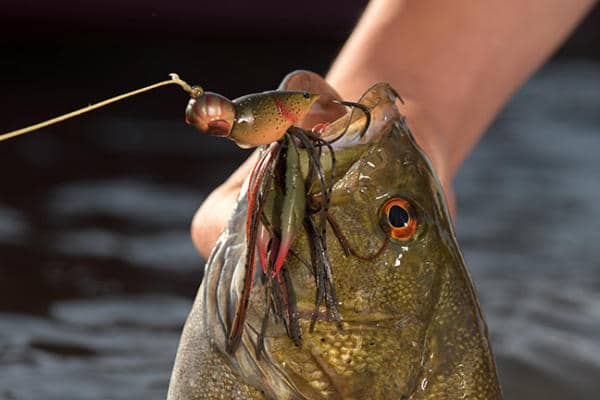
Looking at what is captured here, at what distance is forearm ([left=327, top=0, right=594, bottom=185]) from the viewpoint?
2010mm

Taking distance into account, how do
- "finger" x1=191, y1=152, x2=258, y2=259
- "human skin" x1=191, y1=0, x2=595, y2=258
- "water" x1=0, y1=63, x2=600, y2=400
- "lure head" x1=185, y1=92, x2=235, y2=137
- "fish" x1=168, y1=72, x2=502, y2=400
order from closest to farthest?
"lure head" x1=185, y1=92, x2=235, y2=137 → "fish" x1=168, y1=72, x2=502, y2=400 → "finger" x1=191, y1=152, x2=258, y2=259 → "human skin" x1=191, y1=0, x2=595, y2=258 → "water" x1=0, y1=63, x2=600, y2=400

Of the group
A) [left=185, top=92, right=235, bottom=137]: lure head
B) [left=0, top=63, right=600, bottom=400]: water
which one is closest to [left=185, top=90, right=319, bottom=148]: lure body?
[left=185, top=92, right=235, bottom=137]: lure head

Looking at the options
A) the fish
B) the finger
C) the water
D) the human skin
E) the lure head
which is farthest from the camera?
the water

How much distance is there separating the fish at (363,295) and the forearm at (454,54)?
677 mm

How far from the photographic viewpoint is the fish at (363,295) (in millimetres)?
1248

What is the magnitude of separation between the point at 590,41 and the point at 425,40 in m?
5.38

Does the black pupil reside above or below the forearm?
below

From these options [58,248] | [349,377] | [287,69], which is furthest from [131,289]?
[287,69]

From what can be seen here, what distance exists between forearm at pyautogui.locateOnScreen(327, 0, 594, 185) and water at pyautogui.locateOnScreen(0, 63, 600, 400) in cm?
76

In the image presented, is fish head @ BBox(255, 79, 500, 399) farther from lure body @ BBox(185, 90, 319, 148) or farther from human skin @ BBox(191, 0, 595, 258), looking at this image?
human skin @ BBox(191, 0, 595, 258)

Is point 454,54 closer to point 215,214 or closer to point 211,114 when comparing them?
point 215,214

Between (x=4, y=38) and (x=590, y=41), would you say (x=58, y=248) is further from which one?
(x=590, y=41)

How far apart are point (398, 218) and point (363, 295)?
0.29 ft

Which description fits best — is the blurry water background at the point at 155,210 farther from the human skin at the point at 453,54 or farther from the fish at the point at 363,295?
the fish at the point at 363,295
